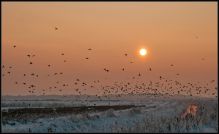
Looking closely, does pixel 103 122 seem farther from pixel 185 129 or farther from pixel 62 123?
pixel 185 129

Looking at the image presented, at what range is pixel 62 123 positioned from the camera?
43.1m

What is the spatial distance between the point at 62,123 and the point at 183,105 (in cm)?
2140

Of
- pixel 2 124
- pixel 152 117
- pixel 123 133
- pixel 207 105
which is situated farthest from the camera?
pixel 207 105

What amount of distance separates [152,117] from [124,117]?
3.10m

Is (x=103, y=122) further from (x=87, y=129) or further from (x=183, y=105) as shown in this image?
(x=183, y=105)

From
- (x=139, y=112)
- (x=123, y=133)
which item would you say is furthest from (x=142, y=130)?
(x=139, y=112)

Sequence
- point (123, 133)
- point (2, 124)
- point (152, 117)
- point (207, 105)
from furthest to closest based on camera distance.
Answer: point (207, 105) < point (152, 117) < point (2, 124) < point (123, 133)

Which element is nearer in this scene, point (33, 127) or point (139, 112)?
point (33, 127)

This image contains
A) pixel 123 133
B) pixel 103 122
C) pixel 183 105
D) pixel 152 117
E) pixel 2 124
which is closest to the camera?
pixel 123 133

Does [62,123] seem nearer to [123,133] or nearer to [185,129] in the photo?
[123,133]

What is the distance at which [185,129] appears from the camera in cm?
4266

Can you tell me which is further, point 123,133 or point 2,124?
point 2,124

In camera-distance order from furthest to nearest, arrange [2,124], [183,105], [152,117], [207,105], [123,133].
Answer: [183,105]
[207,105]
[152,117]
[2,124]
[123,133]

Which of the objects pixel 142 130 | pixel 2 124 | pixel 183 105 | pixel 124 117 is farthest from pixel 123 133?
pixel 183 105
